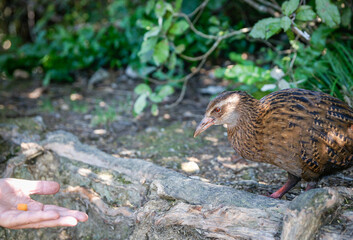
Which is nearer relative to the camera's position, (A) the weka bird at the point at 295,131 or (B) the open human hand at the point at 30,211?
(B) the open human hand at the point at 30,211

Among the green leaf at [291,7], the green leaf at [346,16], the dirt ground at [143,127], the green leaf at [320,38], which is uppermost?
the green leaf at [291,7]

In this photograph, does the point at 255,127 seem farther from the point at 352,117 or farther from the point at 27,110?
the point at 27,110

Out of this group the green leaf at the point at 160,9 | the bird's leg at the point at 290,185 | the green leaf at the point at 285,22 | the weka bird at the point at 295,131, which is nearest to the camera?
the weka bird at the point at 295,131

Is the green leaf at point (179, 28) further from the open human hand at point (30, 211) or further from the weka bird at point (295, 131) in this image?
the open human hand at point (30, 211)

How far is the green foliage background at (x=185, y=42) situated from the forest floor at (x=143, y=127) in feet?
1.02

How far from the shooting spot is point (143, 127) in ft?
16.7

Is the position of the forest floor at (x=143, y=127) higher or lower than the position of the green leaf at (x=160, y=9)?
lower

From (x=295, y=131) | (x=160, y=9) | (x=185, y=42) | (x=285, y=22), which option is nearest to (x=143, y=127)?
(x=160, y=9)

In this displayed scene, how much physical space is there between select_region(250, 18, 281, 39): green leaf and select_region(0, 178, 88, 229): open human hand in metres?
2.44

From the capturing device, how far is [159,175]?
313 cm

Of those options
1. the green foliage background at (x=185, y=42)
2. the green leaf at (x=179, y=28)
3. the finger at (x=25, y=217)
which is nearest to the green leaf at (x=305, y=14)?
the green foliage background at (x=185, y=42)

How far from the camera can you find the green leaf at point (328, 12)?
3.75 metres

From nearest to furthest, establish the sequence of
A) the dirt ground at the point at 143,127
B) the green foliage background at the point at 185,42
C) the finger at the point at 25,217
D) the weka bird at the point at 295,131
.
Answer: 1. the finger at the point at 25,217
2. the weka bird at the point at 295,131
3. the dirt ground at the point at 143,127
4. the green foliage background at the point at 185,42

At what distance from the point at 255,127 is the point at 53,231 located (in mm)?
2085
